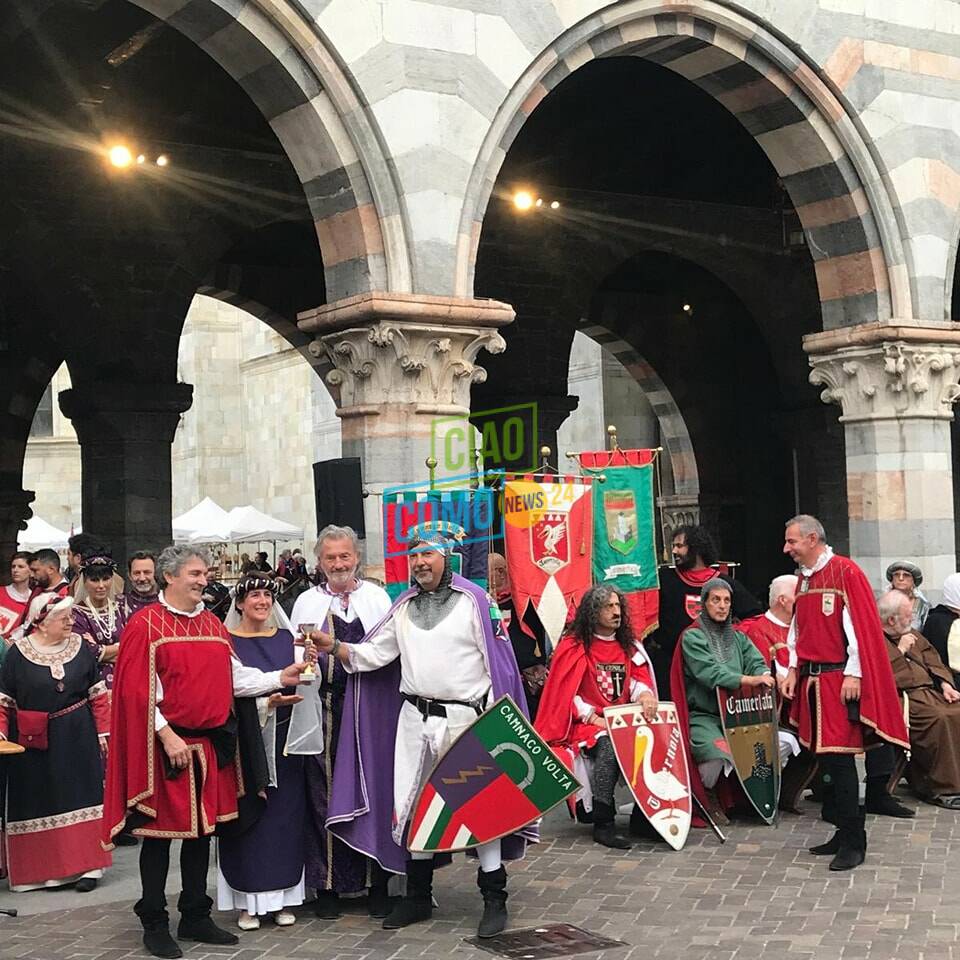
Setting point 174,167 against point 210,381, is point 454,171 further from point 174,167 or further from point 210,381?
point 210,381

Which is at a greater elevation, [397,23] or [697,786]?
[397,23]

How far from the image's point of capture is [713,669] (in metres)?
7.88

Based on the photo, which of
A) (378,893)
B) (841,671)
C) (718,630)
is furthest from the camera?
(718,630)

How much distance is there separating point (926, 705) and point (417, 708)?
376 cm

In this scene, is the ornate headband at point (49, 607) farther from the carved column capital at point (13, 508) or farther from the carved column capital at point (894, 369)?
the carved column capital at point (13, 508)

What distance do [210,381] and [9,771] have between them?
28184mm

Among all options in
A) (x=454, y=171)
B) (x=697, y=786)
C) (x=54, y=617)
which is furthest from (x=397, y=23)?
(x=697, y=786)

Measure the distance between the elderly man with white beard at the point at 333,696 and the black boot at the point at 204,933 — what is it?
469mm

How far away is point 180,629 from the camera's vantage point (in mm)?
5922

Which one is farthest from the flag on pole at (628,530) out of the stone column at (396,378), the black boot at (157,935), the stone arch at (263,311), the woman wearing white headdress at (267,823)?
the stone arch at (263,311)

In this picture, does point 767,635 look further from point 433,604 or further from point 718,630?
point 433,604

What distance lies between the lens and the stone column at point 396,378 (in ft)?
28.6

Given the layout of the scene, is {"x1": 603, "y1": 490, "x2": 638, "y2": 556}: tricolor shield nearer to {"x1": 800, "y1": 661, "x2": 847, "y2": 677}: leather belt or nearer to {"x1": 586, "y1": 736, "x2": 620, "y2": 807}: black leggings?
{"x1": 586, "y1": 736, "x2": 620, "y2": 807}: black leggings

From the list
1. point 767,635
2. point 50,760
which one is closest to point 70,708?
point 50,760
